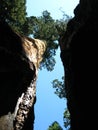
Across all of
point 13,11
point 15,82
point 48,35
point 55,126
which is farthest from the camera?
point 48,35

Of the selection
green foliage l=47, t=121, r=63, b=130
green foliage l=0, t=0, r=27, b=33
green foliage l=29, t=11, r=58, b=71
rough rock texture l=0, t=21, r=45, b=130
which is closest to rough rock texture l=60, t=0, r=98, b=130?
rough rock texture l=0, t=21, r=45, b=130

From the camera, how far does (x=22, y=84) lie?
41.4ft

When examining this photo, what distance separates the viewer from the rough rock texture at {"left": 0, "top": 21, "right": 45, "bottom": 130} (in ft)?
37.4

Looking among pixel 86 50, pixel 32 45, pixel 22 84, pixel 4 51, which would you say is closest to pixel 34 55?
pixel 32 45

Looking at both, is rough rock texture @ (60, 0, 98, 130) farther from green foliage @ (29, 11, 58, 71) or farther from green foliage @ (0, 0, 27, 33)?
green foliage @ (29, 11, 58, 71)

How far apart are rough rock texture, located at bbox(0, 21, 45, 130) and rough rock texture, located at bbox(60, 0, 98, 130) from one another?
5.86 feet

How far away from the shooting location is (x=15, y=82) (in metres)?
12.1

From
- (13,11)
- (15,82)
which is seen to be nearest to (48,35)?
(13,11)

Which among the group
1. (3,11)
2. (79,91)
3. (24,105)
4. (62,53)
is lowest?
(79,91)

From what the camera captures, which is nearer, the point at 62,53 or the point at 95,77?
the point at 95,77

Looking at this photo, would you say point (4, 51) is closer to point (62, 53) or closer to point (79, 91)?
point (62, 53)

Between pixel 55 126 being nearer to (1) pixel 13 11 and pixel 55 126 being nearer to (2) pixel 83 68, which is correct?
(1) pixel 13 11

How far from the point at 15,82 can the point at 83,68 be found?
9.46 feet

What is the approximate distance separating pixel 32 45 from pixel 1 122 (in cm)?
486
